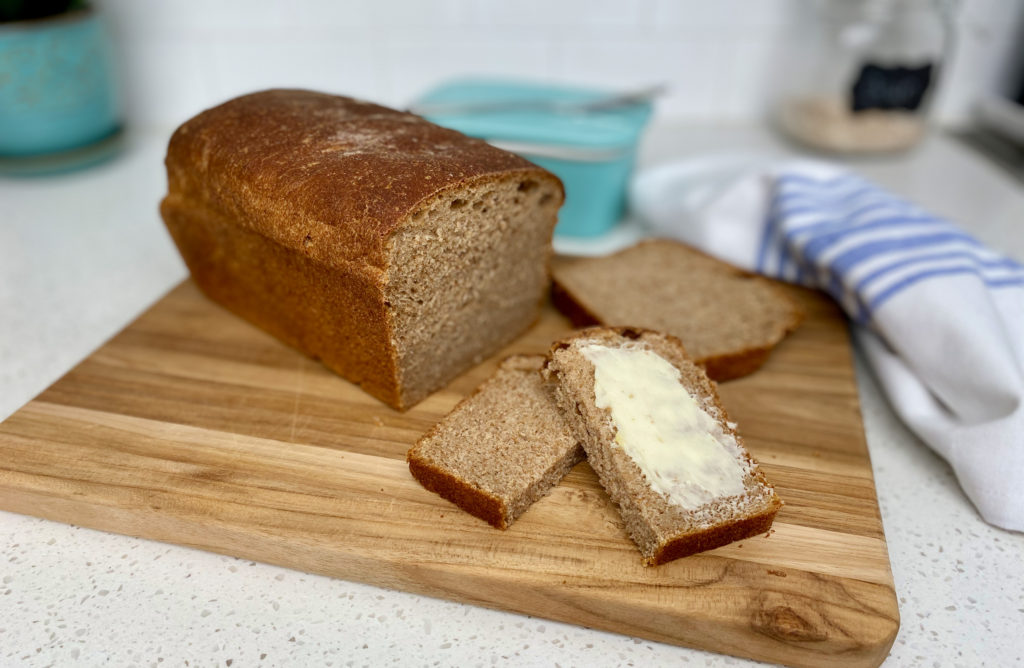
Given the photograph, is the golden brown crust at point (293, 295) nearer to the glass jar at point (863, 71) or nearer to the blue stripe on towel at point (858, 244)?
the blue stripe on towel at point (858, 244)

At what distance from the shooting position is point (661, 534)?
4.80ft

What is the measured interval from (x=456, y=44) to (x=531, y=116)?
1.27 meters

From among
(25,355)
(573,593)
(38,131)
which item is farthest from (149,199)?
(573,593)

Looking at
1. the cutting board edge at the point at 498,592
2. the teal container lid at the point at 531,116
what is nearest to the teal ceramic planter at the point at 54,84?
the teal container lid at the point at 531,116

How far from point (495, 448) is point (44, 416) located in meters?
1.19

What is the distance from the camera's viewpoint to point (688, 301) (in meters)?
2.37

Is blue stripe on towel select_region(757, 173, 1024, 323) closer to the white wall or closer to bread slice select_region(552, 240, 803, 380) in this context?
bread slice select_region(552, 240, 803, 380)

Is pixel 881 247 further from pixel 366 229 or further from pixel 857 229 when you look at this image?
pixel 366 229

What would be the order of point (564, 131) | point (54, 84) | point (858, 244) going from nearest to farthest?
point (858, 244) < point (564, 131) < point (54, 84)

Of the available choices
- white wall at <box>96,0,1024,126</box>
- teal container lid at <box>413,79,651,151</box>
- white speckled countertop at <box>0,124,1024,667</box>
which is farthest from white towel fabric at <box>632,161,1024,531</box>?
white wall at <box>96,0,1024,126</box>

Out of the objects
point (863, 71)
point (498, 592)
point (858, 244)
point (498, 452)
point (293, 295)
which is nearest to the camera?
point (498, 592)

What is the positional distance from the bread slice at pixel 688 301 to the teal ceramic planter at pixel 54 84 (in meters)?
2.29

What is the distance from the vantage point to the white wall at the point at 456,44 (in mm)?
3605

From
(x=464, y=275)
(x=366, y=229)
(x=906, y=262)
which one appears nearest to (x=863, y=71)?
(x=906, y=262)
